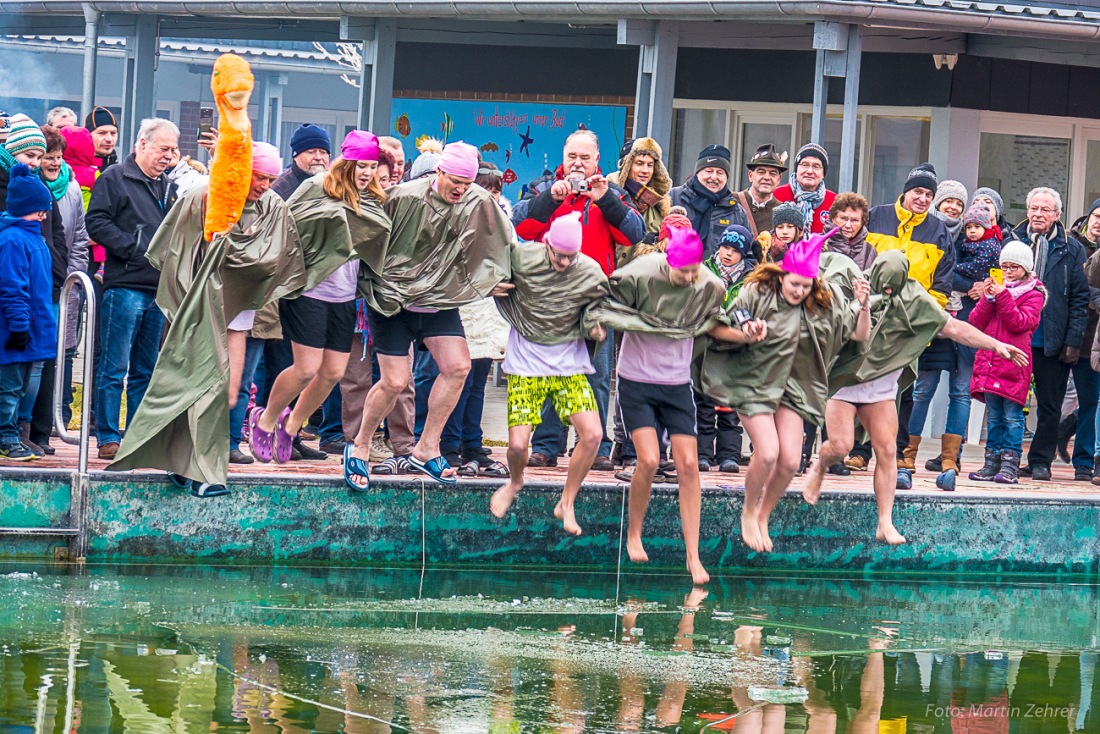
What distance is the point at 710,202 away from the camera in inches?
439

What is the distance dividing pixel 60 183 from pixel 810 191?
4.87 metres

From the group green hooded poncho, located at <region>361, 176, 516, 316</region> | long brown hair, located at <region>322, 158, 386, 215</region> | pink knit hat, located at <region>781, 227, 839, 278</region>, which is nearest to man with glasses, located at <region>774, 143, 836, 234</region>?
pink knit hat, located at <region>781, 227, 839, 278</region>

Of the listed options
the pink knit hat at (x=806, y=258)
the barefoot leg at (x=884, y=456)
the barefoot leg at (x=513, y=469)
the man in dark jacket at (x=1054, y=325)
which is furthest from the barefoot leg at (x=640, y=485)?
the man in dark jacket at (x=1054, y=325)

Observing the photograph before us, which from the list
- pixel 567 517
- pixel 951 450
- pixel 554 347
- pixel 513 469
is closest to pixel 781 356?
pixel 554 347

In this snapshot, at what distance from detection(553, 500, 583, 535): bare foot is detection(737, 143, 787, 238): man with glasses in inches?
103

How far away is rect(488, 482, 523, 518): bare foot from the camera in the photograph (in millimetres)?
9820

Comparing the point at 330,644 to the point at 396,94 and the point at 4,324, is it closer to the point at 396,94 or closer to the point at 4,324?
the point at 4,324

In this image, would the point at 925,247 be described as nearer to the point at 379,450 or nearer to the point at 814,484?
the point at 814,484

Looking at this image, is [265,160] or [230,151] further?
[265,160]

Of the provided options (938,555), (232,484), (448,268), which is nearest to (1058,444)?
(938,555)

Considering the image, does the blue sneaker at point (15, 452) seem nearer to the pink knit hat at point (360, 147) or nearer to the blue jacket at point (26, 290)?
the blue jacket at point (26, 290)

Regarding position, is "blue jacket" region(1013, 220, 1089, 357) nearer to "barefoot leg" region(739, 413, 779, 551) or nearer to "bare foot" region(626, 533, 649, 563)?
"barefoot leg" region(739, 413, 779, 551)

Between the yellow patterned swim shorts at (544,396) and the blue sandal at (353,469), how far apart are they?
927 mm

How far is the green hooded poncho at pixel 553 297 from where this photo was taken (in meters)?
9.66
